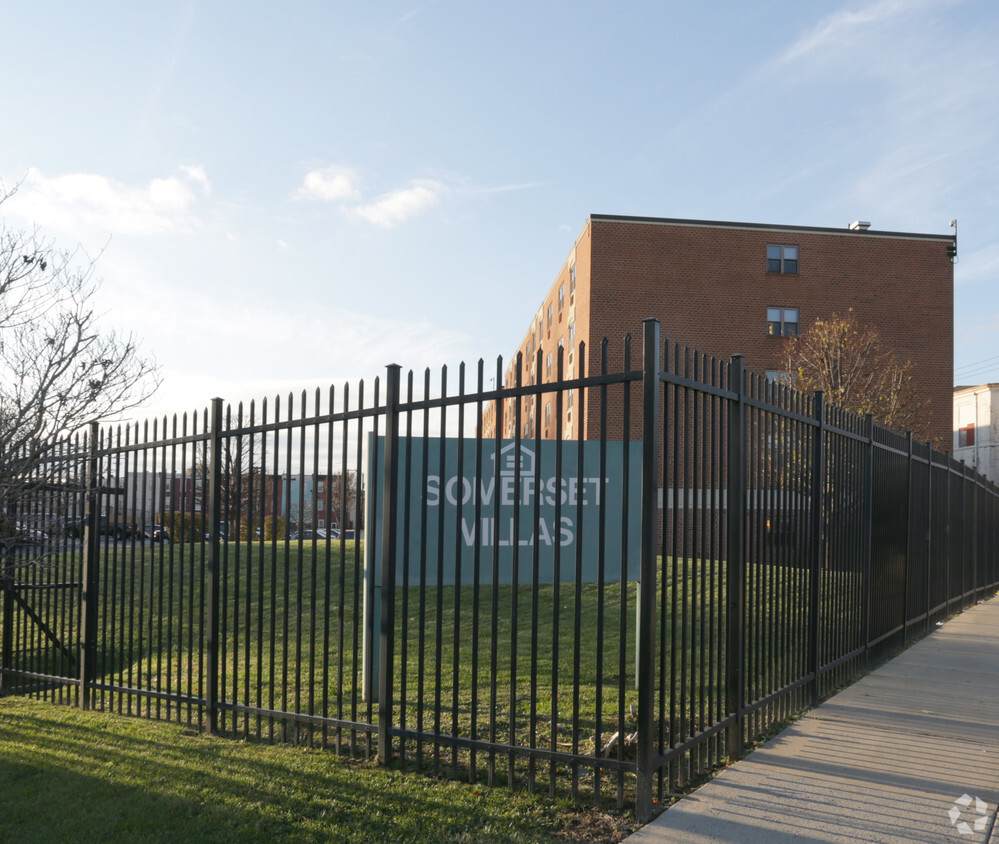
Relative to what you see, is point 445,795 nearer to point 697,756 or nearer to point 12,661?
point 697,756

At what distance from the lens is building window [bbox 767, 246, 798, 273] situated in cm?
3459

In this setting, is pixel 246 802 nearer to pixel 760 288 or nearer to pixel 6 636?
pixel 6 636

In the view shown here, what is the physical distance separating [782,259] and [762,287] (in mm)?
1497

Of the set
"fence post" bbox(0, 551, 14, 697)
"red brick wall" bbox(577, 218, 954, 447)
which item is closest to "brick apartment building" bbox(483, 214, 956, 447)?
"red brick wall" bbox(577, 218, 954, 447)

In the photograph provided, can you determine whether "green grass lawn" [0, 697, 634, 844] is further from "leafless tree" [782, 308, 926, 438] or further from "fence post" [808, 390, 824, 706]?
"leafless tree" [782, 308, 926, 438]

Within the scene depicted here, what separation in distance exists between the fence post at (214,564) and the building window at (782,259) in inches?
→ 1216

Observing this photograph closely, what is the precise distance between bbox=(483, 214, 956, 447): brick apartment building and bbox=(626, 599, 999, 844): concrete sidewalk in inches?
991

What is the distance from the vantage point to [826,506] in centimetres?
807

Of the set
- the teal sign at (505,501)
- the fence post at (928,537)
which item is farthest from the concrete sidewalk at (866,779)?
the fence post at (928,537)

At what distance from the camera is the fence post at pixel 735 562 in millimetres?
6000

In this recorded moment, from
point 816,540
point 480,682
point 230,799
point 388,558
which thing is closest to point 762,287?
point 816,540

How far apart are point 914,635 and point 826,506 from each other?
17.3ft

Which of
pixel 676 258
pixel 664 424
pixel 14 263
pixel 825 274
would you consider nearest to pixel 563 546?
pixel 664 424

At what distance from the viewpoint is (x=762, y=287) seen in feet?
113
